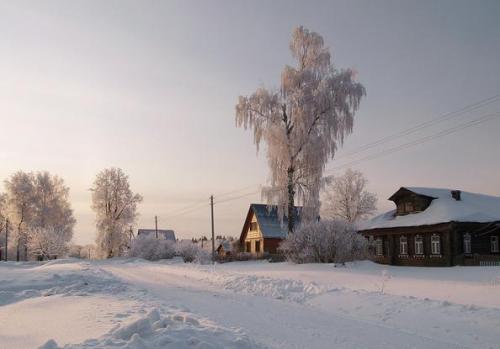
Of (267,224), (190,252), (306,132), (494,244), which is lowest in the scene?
(190,252)

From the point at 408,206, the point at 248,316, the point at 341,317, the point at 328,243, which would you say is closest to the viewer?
the point at 248,316

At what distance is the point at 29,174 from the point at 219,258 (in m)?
38.8

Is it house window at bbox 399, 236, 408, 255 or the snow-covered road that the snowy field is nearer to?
the snow-covered road

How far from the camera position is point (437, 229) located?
33.9m

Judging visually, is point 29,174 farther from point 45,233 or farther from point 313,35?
point 313,35

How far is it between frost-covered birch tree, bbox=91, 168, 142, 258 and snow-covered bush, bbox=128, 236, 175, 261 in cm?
827

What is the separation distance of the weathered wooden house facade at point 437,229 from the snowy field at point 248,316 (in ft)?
59.1

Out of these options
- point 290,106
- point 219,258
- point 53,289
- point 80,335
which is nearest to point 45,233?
point 219,258

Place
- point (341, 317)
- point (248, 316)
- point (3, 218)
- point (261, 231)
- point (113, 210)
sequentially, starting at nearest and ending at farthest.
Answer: point (248, 316) → point (341, 317) → point (261, 231) → point (113, 210) → point (3, 218)

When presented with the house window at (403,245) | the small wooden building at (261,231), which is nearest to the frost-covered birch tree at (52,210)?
the small wooden building at (261,231)

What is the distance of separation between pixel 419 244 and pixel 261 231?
21.5 meters

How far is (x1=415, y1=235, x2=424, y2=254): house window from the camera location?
36.1 m

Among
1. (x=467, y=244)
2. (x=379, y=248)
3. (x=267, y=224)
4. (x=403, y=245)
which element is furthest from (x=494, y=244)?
(x=267, y=224)

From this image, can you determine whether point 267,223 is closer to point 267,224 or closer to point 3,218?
point 267,224
